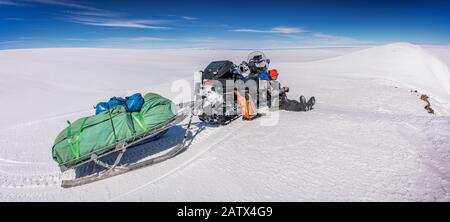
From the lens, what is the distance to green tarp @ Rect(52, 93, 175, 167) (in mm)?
5387

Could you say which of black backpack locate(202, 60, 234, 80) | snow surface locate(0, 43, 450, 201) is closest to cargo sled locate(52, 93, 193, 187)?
snow surface locate(0, 43, 450, 201)

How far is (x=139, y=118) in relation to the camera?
582 cm

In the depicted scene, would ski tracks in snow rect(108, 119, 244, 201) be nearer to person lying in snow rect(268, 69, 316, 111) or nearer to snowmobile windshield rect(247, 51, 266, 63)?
person lying in snow rect(268, 69, 316, 111)

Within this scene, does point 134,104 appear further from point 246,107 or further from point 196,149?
point 246,107

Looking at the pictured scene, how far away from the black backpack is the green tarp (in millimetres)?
2363

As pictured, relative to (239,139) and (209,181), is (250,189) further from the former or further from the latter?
(239,139)

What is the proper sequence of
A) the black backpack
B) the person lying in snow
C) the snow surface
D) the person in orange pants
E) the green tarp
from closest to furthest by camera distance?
1. the snow surface
2. the green tarp
3. the black backpack
4. the person in orange pants
5. the person lying in snow

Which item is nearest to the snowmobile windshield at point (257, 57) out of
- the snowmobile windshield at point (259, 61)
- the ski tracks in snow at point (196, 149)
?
the snowmobile windshield at point (259, 61)

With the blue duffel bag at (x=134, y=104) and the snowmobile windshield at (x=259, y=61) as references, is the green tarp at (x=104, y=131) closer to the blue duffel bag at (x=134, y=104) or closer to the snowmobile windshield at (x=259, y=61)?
the blue duffel bag at (x=134, y=104)

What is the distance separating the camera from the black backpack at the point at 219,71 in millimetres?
8094

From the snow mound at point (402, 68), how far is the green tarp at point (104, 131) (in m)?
14.9
